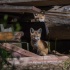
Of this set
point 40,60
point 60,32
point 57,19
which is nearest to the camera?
point 40,60

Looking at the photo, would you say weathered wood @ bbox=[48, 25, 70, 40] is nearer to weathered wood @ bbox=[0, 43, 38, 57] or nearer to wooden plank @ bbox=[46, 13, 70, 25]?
wooden plank @ bbox=[46, 13, 70, 25]

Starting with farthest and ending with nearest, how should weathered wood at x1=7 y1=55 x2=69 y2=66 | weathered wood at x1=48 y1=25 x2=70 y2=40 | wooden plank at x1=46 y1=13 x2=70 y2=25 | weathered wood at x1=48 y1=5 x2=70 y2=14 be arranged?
weathered wood at x1=48 y1=25 x2=70 y2=40 → wooden plank at x1=46 y1=13 x2=70 y2=25 → weathered wood at x1=48 y1=5 x2=70 y2=14 → weathered wood at x1=7 y1=55 x2=69 y2=66

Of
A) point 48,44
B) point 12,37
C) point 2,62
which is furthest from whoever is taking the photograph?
point 48,44

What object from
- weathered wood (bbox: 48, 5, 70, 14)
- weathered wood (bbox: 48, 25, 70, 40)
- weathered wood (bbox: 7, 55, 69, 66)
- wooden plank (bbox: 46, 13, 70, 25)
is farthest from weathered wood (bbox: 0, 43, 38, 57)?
weathered wood (bbox: 48, 5, 70, 14)

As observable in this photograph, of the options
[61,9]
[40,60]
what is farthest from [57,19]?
[40,60]

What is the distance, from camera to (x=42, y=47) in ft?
27.3

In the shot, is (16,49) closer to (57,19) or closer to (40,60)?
(40,60)

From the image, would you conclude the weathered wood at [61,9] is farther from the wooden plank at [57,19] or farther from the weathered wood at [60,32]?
the weathered wood at [60,32]

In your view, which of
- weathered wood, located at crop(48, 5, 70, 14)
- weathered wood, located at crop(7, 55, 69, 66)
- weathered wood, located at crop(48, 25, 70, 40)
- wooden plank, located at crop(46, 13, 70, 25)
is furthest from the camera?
weathered wood, located at crop(48, 25, 70, 40)

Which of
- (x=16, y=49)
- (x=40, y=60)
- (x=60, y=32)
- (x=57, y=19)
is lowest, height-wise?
(x=40, y=60)

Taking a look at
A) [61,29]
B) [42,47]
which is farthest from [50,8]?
[42,47]

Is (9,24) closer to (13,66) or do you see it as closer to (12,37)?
(12,37)

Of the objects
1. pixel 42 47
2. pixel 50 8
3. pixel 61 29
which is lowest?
pixel 42 47

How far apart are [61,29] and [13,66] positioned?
175 cm
